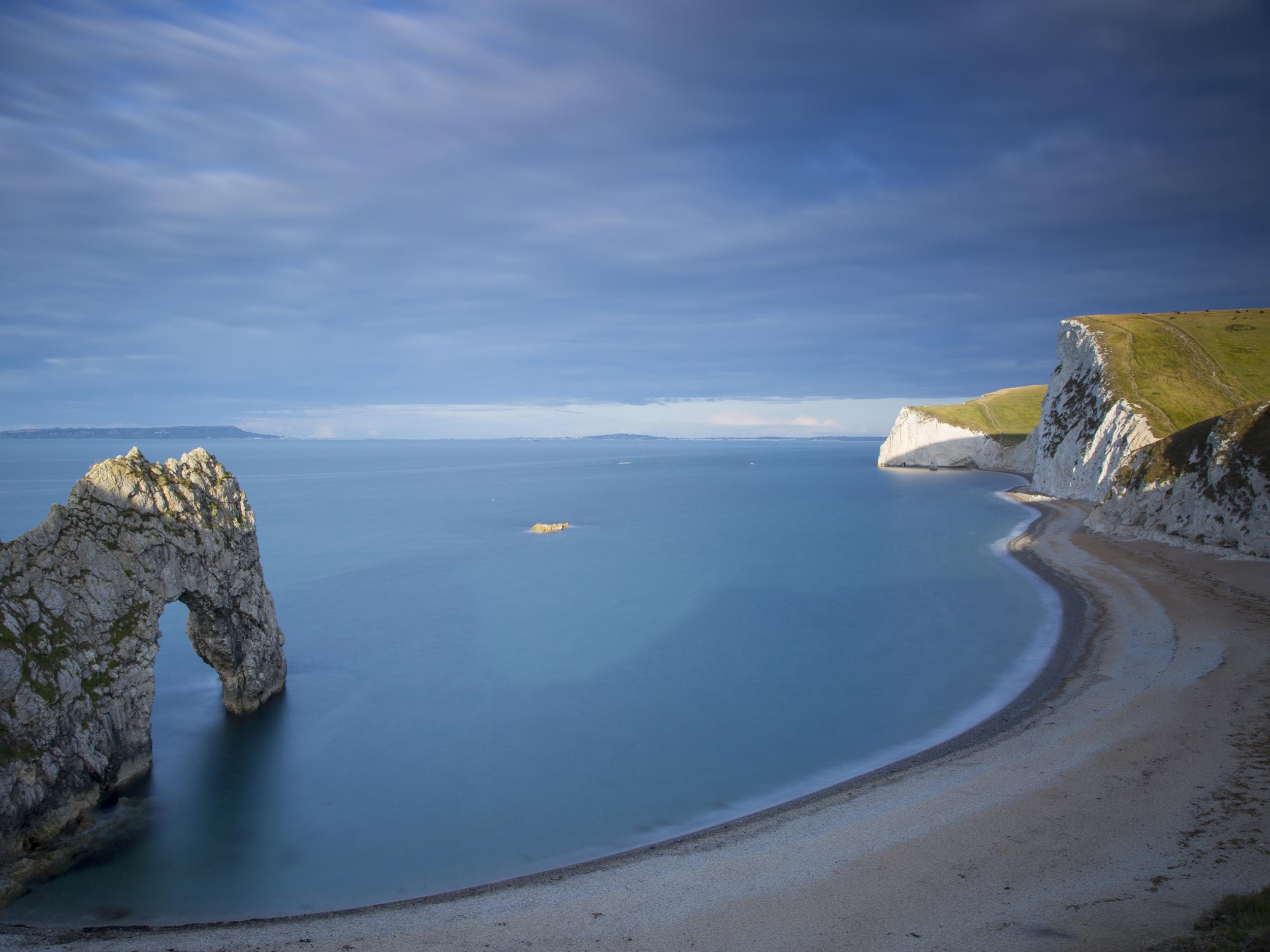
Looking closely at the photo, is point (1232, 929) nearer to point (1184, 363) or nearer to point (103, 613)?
point (103, 613)

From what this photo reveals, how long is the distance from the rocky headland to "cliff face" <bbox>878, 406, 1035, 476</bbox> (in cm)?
690

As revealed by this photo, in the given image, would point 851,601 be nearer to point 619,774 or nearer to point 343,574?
point 619,774

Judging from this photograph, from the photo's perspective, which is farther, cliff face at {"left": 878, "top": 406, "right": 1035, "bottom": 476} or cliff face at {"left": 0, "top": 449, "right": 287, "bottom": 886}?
cliff face at {"left": 878, "top": 406, "right": 1035, "bottom": 476}

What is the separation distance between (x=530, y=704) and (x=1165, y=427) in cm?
5324

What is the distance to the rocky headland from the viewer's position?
36188mm

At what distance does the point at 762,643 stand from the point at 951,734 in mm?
10307

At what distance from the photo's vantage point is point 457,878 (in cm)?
1346

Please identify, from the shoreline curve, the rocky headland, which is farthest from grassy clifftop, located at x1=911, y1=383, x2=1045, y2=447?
the shoreline curve

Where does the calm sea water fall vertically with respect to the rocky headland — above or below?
below

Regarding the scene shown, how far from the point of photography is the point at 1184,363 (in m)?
65.9

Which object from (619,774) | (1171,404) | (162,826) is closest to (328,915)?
(162,826)

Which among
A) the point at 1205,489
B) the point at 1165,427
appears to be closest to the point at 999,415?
the point at 1165,427

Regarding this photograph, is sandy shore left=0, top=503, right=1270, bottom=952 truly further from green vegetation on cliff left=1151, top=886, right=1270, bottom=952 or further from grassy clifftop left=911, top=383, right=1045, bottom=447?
grassy clifftop left=911, top=383, right=1045, bottom=447

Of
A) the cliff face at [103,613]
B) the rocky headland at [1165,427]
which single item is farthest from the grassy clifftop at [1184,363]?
the cliff face at [103,613]
